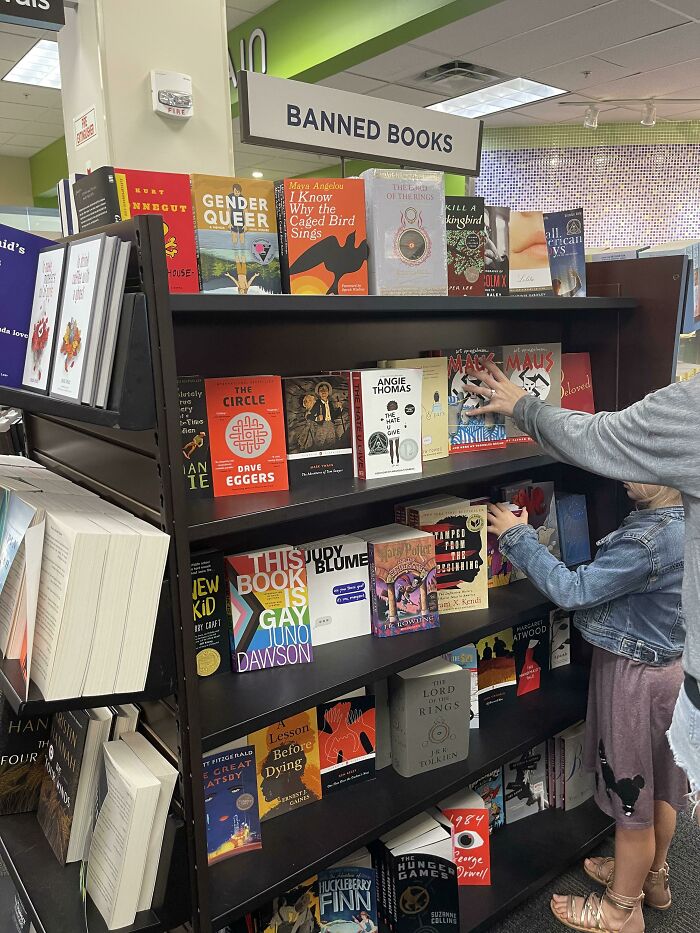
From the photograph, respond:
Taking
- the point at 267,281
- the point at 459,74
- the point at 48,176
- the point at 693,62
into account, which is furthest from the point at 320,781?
the point at 48,176

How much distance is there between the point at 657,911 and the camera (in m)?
2.31

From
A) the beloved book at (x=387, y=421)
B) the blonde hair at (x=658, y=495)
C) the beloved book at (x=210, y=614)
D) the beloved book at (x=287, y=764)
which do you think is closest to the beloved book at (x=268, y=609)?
the beloved book at (x=210, y=614)

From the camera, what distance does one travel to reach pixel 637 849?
2.10 meters

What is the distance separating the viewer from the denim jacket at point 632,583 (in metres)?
1.97

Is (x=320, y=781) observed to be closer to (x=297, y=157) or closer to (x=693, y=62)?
(x=693, y=62)

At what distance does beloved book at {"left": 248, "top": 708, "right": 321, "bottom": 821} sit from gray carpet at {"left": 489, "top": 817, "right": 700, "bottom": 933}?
2.75 ft

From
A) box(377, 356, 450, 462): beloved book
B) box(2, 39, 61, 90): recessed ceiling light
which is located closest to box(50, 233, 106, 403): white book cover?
box(377, 356, 450, 462): beloved book

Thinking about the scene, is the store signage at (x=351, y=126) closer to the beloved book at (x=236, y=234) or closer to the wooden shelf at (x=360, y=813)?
the beloved book at (x=236, y=234)

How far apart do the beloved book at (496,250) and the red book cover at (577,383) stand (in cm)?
48

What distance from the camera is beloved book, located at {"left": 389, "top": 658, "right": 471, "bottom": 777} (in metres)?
2.05

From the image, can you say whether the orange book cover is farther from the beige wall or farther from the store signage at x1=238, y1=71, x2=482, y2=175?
the beige wall

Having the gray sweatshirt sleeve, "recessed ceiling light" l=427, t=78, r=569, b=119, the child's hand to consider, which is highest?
"recessed ceiling light" l=427, t=78, r=569, b=119

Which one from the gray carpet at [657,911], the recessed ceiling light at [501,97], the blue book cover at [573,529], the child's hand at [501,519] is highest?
the recessed ceiling light at [501,97]

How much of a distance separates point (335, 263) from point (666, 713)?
154 centimetres
